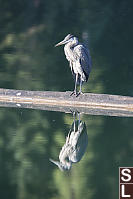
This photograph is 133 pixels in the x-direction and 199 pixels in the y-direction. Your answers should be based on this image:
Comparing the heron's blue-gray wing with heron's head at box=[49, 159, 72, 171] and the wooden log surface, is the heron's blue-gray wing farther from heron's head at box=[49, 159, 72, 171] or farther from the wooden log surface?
heron's head at box=[49, 159, 72, 171]

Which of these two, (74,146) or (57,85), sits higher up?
(57,85)

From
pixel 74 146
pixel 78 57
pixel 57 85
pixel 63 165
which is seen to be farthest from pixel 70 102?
pixel 57 85

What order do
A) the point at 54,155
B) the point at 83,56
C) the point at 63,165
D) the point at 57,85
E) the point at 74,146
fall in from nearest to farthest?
1. the point at 63,165
2. the point at 54,155
3. the point at 74,146
4. the point at 83,56
5. the point at 57,85

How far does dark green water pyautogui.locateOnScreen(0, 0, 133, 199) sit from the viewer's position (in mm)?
4947

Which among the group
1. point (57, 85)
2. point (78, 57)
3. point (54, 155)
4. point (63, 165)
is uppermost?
point (57, 85)

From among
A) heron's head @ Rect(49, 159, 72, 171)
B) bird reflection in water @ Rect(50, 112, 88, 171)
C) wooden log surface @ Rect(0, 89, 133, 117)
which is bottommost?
heron's head @ Rect(49, 159, 72, 171)

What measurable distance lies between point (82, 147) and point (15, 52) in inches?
197

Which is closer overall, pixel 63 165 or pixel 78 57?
pixel 63 165

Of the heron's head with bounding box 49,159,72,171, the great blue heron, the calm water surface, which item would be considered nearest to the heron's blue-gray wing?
the great blue heron

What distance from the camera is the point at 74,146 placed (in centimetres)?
563

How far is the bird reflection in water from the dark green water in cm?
6

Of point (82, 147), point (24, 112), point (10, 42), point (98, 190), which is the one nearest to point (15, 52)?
point (10, 42)

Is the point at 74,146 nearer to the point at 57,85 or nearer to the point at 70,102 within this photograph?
the point at 70,102

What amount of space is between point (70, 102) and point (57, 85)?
1.82 metres
